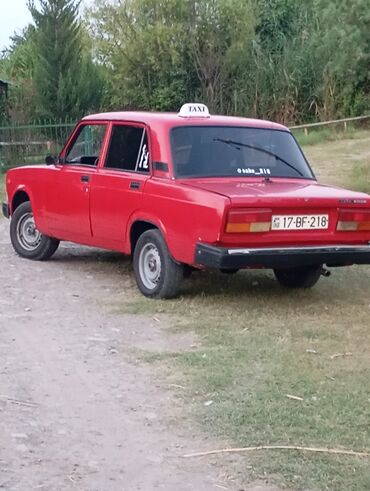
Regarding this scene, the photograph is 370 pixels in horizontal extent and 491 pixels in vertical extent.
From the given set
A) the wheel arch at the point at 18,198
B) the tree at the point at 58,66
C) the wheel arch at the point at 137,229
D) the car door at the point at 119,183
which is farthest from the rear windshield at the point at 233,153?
the tree at the point at 58,66

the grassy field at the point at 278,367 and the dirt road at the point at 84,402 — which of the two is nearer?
the dirt road at the point at 84,402

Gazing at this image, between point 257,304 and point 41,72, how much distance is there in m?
21.5

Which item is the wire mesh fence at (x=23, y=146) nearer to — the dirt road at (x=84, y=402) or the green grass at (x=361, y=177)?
the green grass at (x=361, y=177)

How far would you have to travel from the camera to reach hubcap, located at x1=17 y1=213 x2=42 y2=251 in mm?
10773

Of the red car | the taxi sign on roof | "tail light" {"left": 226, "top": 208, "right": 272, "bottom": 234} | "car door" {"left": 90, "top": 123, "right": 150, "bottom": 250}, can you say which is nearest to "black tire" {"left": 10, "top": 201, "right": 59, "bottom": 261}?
the red car

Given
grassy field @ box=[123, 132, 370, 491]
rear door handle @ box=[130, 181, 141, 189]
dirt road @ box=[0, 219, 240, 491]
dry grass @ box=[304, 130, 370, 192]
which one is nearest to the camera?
dirt road @ box=[0, 219, 240, 491]

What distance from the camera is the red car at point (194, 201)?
7859 mm

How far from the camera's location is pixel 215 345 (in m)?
7.16

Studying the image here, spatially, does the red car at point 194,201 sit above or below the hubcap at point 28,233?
above

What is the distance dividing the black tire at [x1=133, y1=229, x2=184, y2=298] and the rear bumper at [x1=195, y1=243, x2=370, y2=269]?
1.83 feet

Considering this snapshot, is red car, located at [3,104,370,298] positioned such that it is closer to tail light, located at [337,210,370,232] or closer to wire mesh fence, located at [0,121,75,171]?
tail light, located at [337,210,370,232]

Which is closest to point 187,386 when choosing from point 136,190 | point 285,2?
point 136,190

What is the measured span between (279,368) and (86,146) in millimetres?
4645

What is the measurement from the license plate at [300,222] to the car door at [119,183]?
141 cm
